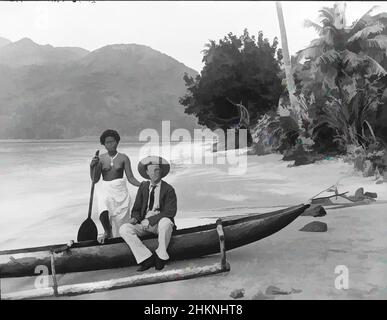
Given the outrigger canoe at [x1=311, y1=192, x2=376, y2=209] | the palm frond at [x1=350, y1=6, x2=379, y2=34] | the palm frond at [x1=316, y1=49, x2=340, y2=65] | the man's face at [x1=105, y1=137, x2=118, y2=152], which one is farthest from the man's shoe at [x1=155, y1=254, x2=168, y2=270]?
the palm frond at [x1=350, y1=6, x2=379, y2=34]

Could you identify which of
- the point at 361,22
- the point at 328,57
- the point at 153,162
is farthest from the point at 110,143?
the point at 361,22

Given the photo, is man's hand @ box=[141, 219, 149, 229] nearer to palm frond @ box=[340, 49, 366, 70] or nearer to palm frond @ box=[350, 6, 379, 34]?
palm frond @ box=[340, 49, 366, 70]

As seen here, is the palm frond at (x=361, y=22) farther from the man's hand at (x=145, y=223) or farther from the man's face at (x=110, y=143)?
the man's hand at (x=145, y=223)

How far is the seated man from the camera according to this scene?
157 inches

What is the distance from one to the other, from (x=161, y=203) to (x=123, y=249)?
21.4 inches

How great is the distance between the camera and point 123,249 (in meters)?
4.04

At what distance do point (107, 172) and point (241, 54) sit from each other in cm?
1419

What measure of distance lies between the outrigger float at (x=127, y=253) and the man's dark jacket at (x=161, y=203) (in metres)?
0.21

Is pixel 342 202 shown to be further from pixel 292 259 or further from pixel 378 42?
pixel 378 42

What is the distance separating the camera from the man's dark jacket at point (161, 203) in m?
4.00

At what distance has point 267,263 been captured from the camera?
434 cm

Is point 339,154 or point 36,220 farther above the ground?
point 339,154
